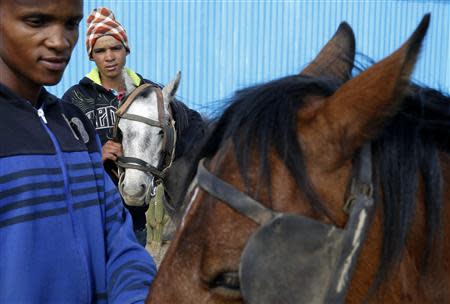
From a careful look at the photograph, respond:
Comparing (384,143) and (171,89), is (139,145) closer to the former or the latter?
(171,89)

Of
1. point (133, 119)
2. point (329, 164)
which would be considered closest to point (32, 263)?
point (329, 164)

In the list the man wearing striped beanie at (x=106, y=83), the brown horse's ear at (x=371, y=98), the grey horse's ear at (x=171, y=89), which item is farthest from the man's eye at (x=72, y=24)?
the grey horse's ear at (x=171, y=89)

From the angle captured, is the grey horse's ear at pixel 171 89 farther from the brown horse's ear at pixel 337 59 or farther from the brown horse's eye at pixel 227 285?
the brown horse's eye at pixel 227 285

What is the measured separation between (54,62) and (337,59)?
798 millimetres

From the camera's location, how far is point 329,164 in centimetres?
129

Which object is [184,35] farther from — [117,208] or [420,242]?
[420,242]

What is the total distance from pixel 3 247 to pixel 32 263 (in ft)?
0.30

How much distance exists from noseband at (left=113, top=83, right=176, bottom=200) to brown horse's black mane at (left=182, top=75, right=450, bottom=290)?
2.98 metres

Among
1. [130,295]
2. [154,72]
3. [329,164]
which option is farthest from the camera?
[154,72]

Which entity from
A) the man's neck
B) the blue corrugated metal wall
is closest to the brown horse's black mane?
the man's neck

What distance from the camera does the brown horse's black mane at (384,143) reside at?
1.29 m

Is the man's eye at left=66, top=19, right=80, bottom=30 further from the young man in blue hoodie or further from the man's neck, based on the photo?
the man's neck

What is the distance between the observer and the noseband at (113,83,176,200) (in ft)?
14.5

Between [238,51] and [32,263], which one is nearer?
[32,263]
